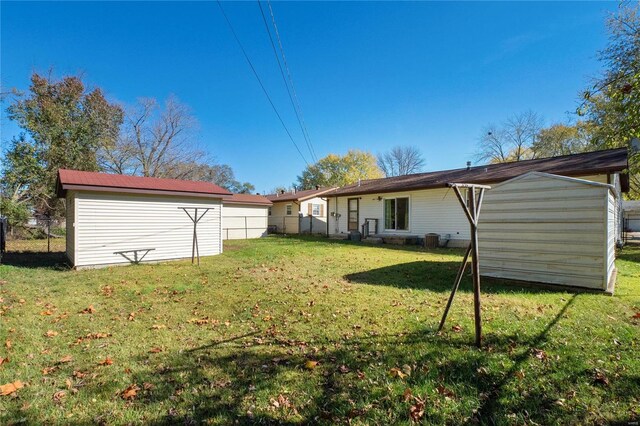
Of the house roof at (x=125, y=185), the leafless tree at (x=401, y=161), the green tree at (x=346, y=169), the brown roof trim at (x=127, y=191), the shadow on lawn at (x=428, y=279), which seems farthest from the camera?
the leafless tree at (x=401, y=161)

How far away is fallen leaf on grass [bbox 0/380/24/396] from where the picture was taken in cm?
281

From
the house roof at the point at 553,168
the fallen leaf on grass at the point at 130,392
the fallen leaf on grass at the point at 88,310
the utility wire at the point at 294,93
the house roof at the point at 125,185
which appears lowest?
the fallen leaf on grass at the point at 130,392

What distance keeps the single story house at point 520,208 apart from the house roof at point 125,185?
29.6ft

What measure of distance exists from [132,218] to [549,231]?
38.7 feet

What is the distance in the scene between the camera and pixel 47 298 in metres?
6.09

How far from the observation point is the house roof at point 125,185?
30.4 feet

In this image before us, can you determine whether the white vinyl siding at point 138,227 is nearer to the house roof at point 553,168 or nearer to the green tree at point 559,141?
the house roof at point 553,168

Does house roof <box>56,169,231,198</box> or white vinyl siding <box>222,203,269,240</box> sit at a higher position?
house roof <box>56,169,231,198</box>

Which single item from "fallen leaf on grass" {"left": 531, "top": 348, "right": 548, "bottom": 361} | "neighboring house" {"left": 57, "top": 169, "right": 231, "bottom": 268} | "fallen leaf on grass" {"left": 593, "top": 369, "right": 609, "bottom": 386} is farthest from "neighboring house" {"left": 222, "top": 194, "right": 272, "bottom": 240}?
"fallen leaf on grass" {"left": 593, "top": 369, "right": 609, "bottom": 386}

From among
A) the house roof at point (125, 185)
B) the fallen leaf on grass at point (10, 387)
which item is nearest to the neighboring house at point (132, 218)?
the house roof at point (125, 185)

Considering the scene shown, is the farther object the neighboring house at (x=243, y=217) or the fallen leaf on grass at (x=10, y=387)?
the neighboring house at (x=243, y=217)

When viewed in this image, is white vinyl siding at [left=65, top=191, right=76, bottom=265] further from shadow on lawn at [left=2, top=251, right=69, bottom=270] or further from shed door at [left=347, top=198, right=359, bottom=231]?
shed door at [left=347, top=198, right=359, bottom=231]

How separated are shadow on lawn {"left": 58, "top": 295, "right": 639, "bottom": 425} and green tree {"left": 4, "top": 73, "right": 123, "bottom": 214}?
23.2 metres

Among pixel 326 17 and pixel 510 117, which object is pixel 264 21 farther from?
pixel 510 117
